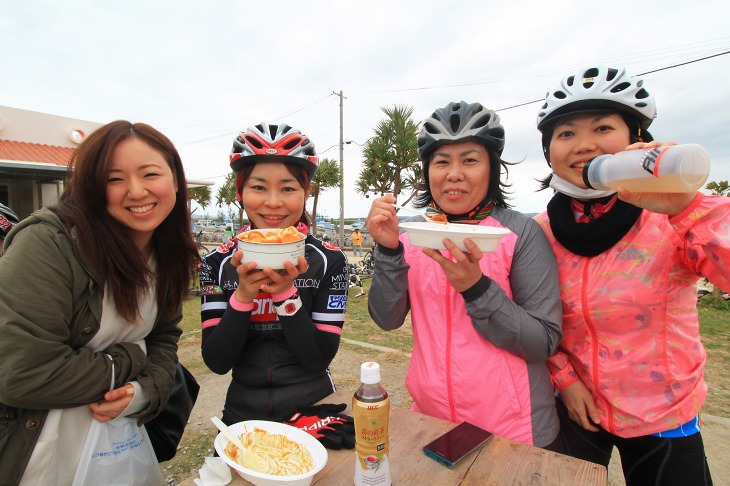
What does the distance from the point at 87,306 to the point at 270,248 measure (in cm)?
83

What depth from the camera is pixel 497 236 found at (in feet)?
5.42

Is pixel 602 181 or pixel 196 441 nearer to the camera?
pixel 602 181

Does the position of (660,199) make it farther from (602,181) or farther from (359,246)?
(359,246)

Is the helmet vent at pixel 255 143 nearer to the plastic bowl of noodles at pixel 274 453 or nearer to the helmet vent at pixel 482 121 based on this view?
the helmet vent at pixel 482 121

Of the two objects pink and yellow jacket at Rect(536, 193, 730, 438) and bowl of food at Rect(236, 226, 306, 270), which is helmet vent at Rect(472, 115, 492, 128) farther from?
bowl of food at Rect(236, 226, 306, 270)

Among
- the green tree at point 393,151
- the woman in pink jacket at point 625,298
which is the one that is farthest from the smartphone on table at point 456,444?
the green tree at point 393,151

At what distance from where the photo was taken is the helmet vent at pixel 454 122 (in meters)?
2.12

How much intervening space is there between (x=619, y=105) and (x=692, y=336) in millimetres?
1217

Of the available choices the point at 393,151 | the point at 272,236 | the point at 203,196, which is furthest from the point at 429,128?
the point at 203,196

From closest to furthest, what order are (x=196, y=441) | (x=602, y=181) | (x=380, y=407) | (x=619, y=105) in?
(x=380, y=407) < (x=602, y=181) < (x=619, y=105) < (x=196, y=441)

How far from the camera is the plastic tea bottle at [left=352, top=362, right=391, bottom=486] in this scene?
1.32 meters

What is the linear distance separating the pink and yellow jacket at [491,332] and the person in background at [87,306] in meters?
1.21

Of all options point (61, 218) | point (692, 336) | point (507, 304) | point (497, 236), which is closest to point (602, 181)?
point (497, 236)

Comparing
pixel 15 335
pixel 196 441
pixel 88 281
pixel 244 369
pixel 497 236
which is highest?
pixel 497 236
